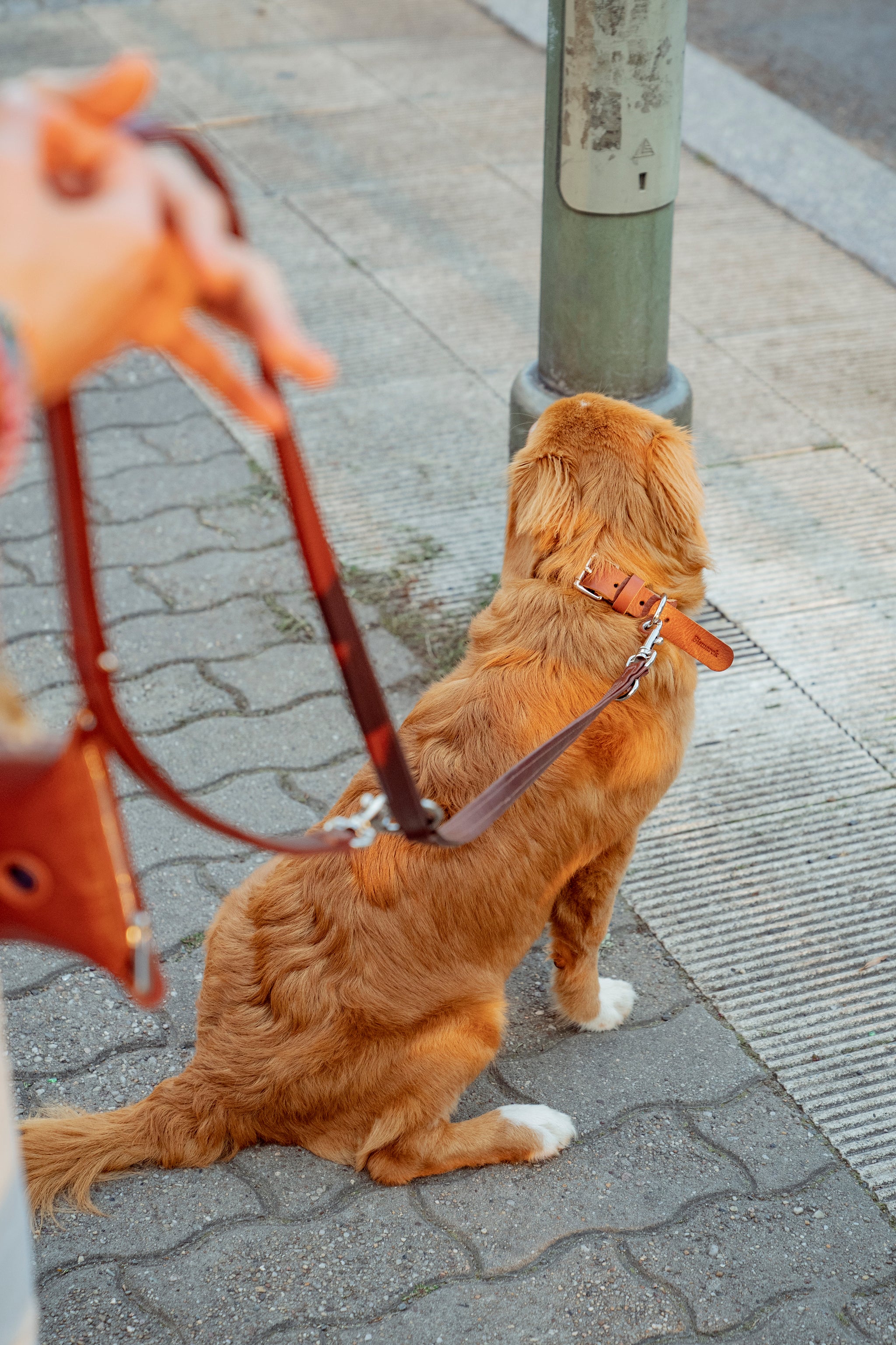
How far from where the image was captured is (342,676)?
1.66m

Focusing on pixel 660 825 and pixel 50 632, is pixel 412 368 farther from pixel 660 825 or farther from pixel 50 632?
pixel 660 825

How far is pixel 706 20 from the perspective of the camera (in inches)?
362

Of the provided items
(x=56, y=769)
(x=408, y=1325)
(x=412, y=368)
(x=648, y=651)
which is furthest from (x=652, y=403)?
(x=56, y=769)

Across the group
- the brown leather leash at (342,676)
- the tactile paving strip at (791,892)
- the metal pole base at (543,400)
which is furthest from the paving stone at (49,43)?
the brown leather leash at (342,676)

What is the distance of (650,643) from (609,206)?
63.5 inches

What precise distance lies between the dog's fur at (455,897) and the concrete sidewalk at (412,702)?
0.19 m

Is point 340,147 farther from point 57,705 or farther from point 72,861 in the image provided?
point 72,861

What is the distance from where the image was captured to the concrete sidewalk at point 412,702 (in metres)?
2.37

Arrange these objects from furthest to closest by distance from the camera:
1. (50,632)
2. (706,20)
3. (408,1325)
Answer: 1. (706,20)
2. (50,632)
3. (408,1325)

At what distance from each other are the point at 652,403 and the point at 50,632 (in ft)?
6.70

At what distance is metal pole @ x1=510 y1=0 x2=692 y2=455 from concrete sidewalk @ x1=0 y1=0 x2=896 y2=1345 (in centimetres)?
84

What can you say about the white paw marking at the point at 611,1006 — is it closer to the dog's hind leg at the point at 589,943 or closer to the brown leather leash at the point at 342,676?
the dog's hind leg at the point at 589,943

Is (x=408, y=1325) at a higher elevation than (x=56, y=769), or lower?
lower

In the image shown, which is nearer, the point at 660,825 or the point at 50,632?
the point at 660,825
